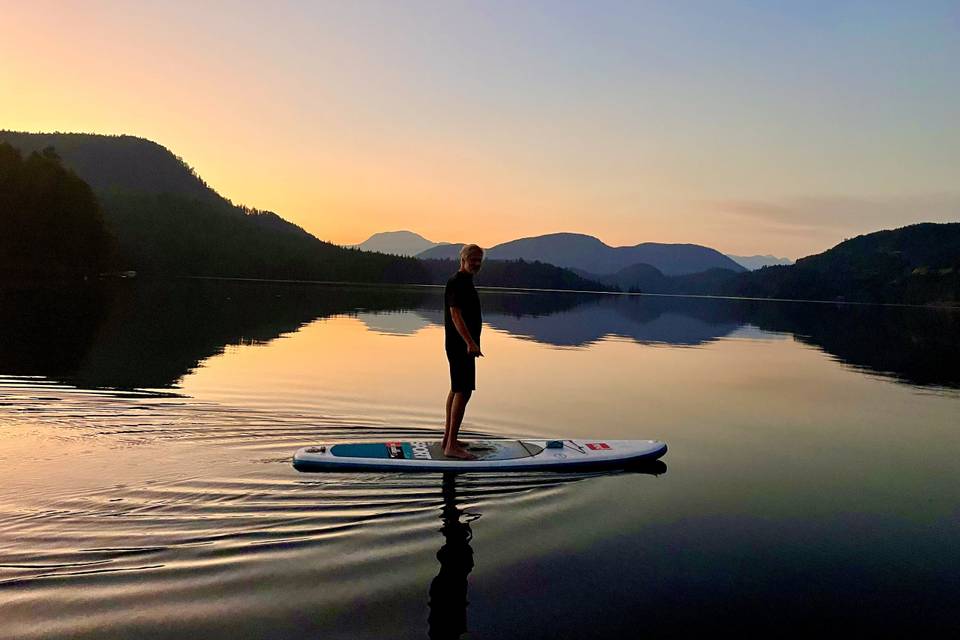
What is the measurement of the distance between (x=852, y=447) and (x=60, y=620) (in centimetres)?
1391

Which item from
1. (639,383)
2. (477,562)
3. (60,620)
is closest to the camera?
(60,620)

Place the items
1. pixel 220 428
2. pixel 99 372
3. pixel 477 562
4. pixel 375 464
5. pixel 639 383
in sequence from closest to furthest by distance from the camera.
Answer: pixel 477 562, pixel 375 464, pixel 220 428, pixel 99 372, pixel 639 383

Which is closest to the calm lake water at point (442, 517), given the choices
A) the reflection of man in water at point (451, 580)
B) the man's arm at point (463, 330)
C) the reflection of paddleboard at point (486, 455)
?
the reflection of man in water at point (451, 580)

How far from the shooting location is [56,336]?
24297 mm

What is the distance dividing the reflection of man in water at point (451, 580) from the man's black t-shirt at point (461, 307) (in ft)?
9.56

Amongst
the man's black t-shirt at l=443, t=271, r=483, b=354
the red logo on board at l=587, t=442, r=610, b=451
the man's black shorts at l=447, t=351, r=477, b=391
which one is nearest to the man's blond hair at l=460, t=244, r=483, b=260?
the man's black t-shirt at l=443, t=271, r=483, b=354

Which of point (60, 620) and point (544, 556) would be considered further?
point (544, 556)

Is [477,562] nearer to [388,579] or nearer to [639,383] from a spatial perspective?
[388,579]

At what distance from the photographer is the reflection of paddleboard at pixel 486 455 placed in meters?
9.77

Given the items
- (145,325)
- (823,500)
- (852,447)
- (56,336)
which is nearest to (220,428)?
(823,500)

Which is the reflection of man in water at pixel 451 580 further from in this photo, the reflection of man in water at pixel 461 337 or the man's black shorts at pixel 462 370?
the man's black shorts at pixel 462 370

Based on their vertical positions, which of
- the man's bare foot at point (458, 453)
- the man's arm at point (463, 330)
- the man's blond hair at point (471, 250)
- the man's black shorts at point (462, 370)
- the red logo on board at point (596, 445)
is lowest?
the red logo on board at point (596, 445)

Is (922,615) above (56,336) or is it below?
below

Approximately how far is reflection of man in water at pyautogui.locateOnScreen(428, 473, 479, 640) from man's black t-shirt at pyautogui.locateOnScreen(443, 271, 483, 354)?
291 centimetres
